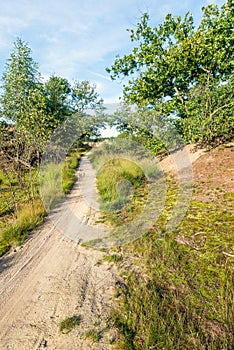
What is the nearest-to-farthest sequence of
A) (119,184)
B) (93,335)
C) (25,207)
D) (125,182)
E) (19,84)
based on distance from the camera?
(93,335) → (25,207) → (119,184) → (125,182) → (19,84)

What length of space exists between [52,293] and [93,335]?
114 cm

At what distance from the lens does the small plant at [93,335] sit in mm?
2592

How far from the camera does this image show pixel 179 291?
3.32 m

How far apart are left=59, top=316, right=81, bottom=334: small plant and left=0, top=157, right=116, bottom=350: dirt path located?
0.05 metres

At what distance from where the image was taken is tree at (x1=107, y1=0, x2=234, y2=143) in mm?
12102

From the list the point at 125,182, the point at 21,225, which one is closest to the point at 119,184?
the point at 125,182

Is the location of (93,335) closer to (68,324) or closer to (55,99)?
(68,324)

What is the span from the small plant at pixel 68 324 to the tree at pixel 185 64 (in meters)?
11.1

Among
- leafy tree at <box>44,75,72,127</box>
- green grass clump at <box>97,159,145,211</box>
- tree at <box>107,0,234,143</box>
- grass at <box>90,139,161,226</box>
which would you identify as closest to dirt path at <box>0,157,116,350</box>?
grass at <box>90,139,161,226</box>

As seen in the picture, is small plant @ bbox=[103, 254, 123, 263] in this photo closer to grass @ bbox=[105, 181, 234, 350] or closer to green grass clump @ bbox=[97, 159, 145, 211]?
grass @ bbox=[105, 181, 234, 350]

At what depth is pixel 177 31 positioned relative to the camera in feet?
45.2

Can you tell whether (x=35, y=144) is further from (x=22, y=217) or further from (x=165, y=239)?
(x=165, y=239)

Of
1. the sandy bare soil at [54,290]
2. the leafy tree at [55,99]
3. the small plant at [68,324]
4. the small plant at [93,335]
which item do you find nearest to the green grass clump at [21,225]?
the sandy bare soil at [54,290]

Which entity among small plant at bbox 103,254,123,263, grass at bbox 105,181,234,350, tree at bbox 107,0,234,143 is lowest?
grass at bbox 105,181,234,350
